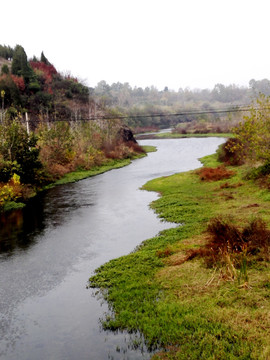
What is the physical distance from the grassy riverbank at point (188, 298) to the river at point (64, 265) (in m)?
0.71

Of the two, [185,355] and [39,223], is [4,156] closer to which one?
[39,223]

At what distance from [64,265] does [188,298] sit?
22.0ft

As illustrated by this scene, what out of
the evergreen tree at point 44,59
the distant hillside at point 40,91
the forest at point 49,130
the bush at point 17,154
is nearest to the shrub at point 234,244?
the forest at point 49,130

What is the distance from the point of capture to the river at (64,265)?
9648mm

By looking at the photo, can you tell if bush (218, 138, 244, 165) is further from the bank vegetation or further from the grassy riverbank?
the grassy riverbank

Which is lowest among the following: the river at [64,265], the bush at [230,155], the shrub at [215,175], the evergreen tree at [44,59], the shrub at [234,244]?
the river at [64,265]

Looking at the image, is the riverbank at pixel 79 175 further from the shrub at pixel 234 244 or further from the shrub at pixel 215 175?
the shrub at pixel 234 244

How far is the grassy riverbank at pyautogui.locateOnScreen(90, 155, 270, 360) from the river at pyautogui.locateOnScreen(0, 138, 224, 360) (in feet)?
2.33

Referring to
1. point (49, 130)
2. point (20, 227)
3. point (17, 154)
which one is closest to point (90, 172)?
point (49, 130)

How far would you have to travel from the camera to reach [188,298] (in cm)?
1080

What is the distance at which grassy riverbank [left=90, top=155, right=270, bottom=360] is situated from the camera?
8.48 m

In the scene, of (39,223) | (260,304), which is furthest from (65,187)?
(260,304)

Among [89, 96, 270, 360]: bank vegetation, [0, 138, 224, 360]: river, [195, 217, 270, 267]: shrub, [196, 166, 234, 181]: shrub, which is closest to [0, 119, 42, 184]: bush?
[0, 138, 224, 360]: river

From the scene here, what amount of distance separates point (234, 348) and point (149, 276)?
5.17 m
